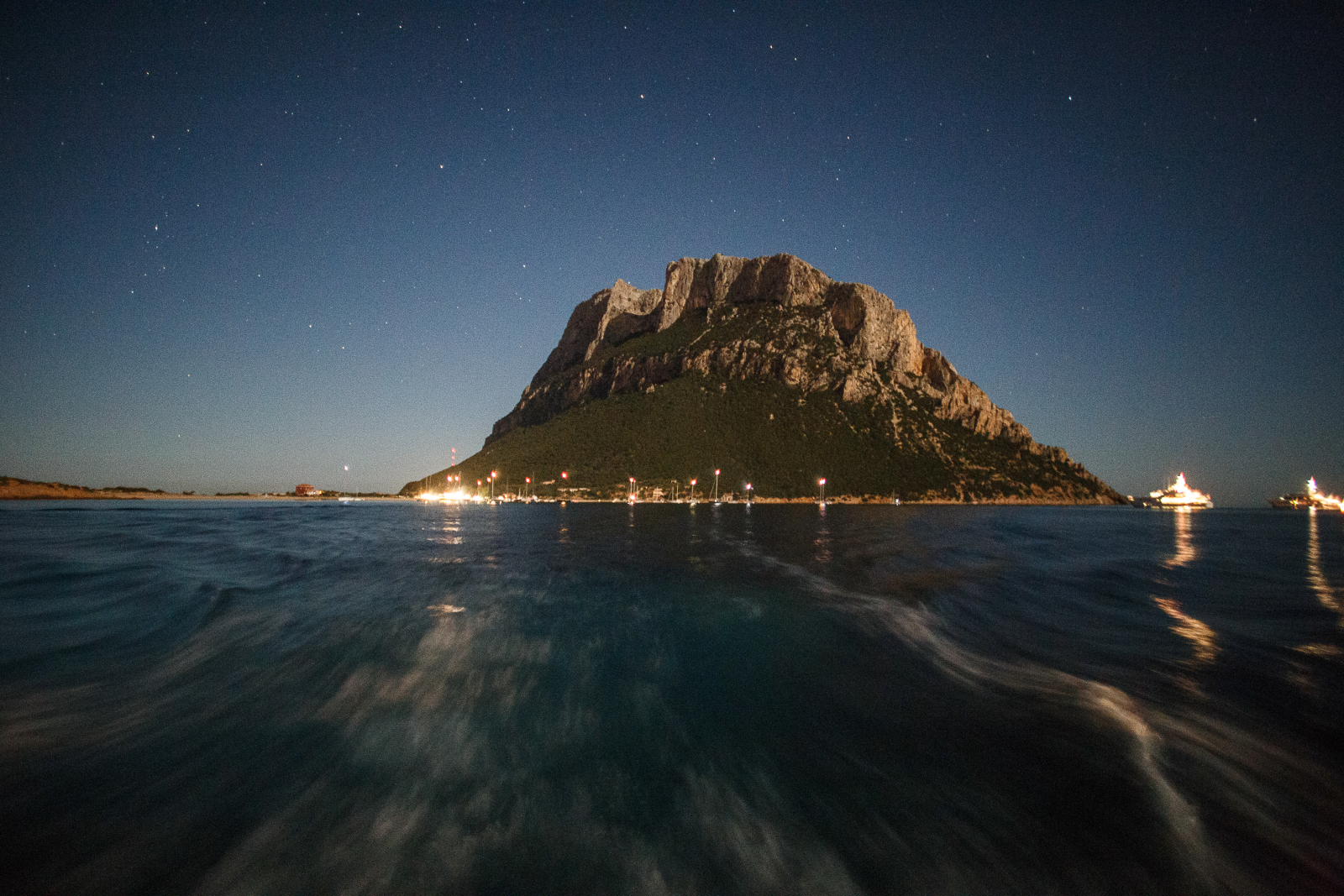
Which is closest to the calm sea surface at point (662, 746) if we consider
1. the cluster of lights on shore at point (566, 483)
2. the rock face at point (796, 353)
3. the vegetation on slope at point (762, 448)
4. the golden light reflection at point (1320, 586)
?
the golden light reflection at point (1320, 586)

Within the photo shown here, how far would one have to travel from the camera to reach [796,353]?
151500mm

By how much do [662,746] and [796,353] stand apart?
153m

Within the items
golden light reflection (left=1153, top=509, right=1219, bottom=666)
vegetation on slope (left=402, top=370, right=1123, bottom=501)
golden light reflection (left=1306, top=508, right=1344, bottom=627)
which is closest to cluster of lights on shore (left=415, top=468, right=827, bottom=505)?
vegetation on slope (left=402, top=370, right=1123, bottom=501)

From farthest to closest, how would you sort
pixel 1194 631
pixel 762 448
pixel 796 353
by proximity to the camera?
pixel 796 353, pixel 762 448, pixel 1194 631

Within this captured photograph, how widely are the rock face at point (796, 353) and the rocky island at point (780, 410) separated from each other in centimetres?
49

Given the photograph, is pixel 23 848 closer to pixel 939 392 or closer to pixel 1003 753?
pixel 1003 753

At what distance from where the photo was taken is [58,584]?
16.4 metres

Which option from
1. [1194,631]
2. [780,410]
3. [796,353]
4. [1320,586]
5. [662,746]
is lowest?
[1320,586]

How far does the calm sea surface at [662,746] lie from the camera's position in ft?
13.5

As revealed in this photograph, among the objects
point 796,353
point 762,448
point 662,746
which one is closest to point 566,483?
point 762,448

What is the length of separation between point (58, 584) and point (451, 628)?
14.9 metres

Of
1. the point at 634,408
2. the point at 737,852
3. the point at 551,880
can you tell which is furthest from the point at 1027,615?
the point at 634,408

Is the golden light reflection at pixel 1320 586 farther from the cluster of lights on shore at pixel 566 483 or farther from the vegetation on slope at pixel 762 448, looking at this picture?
the vegetation on slope at pixel 762 448

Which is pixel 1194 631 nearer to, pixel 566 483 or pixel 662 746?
pixel 662 746
